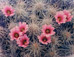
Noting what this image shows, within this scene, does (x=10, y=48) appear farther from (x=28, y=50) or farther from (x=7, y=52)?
(x=28, y=50)

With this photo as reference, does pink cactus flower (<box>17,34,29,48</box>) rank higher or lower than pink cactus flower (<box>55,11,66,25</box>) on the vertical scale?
lower

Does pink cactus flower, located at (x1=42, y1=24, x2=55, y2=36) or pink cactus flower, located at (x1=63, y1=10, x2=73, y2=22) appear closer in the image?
pink cactus flower, located at (x1=42, y1=24, x2=55, y2=36)

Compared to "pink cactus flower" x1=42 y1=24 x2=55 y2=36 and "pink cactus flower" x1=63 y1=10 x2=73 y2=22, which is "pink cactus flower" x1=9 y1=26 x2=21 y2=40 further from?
"pink cactus flower" x1=63 y1=10 x2=73 y2=22

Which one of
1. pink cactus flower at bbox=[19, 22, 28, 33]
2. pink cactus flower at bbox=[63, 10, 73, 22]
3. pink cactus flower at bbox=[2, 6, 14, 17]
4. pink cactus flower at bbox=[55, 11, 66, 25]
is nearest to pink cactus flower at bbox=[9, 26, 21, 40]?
pink cactus flower at bbox=[19, 22, 28, 33]

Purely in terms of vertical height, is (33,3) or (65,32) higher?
(33,3)

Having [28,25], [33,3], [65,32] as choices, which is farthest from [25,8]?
[65,32]

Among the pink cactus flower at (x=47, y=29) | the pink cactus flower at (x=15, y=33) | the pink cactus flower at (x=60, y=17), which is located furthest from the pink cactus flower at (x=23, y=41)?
the pink cactus flower at (x=60, y=17)

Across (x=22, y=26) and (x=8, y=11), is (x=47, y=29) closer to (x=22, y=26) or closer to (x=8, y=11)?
(x=22, y=26)

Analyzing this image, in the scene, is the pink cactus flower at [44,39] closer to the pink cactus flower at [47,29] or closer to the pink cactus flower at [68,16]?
the pink cactus flower at [47,29]
